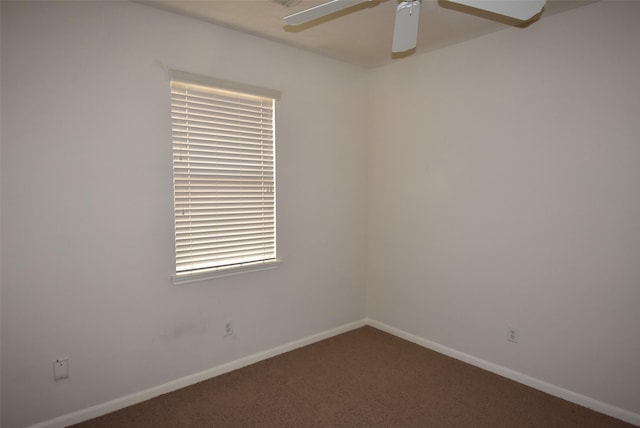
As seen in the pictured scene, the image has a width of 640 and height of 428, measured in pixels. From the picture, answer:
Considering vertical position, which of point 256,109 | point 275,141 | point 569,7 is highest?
point 569,7

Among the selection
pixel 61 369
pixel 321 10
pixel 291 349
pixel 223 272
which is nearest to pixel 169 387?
pixel 61 369

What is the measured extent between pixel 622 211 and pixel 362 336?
2.28 m

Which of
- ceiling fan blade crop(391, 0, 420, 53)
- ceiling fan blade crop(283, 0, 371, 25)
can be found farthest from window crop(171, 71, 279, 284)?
ceiling fan blade crop(391, 0, 420, 53)

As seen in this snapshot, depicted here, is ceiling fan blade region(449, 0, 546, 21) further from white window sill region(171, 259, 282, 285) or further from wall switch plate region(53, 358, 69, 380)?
wall switch plate region(53, 358, 69, 380)

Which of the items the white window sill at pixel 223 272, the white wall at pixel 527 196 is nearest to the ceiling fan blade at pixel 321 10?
the white wall at pixel 527 196

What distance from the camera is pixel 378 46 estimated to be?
304 centimetres

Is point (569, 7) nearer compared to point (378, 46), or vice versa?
point (569, 7)

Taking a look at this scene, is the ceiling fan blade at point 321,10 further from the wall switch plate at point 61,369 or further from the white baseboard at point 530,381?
→ the white baseboard at point 530,381

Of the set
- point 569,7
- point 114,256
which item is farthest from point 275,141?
point 569,7

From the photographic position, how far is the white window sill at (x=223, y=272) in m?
2.54

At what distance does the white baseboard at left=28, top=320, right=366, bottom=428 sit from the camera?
85.3 inches

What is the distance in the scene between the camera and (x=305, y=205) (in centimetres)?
321

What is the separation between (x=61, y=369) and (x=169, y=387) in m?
0.68

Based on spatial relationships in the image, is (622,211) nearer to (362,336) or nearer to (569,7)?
(569,7)
